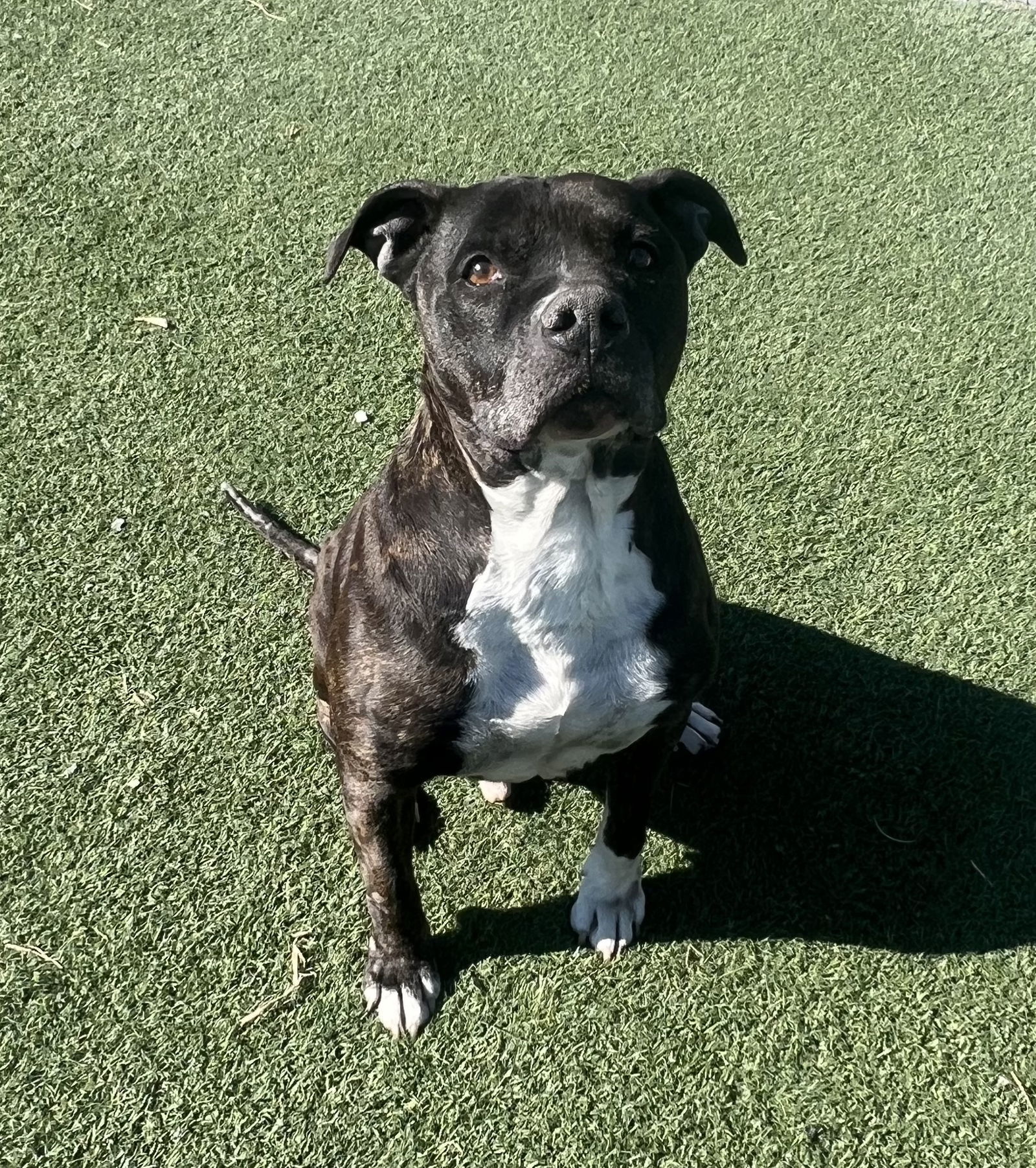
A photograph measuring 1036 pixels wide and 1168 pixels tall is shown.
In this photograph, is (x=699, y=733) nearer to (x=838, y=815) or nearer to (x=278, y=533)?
(x=838, y=815)

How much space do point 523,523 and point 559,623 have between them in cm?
26

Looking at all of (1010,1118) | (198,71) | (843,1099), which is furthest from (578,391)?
(198,71)

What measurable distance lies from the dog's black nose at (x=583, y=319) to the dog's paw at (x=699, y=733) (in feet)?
5.59

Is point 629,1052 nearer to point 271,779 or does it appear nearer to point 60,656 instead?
point 271,779

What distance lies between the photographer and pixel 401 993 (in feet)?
9.99

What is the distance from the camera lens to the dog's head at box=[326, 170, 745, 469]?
208cm

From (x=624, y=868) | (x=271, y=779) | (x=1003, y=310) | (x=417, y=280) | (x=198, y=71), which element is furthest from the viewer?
(x=198, y=71)

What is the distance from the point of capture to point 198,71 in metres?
5.43

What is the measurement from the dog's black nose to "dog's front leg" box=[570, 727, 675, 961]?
1110 mm

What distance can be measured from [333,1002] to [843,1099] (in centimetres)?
141

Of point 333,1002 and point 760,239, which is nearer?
point 333,1002

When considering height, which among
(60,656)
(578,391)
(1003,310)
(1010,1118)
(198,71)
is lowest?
(1010,1118)

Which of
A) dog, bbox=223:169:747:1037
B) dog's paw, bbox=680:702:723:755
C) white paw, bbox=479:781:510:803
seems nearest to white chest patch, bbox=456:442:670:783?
dog, bbox=223:169:747:1037

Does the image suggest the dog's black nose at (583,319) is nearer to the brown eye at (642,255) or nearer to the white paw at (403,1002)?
the brown eye at (642,255)
